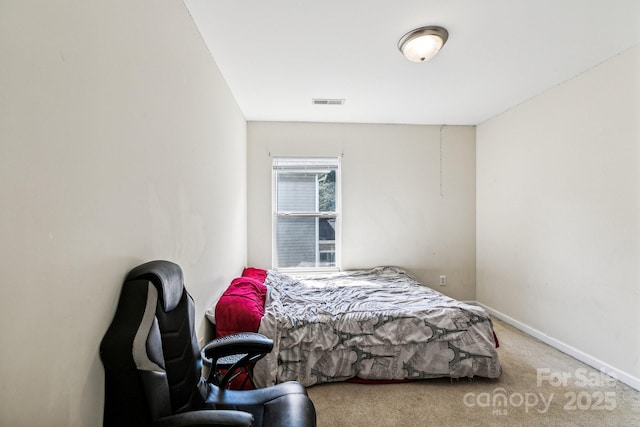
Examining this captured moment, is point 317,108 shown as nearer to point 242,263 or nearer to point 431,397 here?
point 242,263

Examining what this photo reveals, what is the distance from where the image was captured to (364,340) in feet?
7.22

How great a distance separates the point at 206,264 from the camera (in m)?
1.98

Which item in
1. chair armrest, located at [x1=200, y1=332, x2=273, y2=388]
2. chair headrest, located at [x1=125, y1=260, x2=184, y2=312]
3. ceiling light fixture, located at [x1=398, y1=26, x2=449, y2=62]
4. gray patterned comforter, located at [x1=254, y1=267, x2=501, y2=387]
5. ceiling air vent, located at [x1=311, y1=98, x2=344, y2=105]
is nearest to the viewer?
chair headrest, located at [x1=125, y1=260, x2=184, y2=312]

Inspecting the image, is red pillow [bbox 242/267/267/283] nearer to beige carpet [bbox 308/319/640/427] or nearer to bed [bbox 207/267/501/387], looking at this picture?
bed [bbox 207/267/501/387]

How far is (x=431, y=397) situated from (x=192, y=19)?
10.0 feet

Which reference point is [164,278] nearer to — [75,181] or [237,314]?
[75,181]

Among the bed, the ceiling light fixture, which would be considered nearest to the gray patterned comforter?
the bed

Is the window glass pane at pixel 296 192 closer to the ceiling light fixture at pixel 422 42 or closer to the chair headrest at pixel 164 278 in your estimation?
the ceiling light fixture at pixel 422 42

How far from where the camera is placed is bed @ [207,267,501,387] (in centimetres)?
209

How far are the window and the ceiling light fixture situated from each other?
1.89 meters

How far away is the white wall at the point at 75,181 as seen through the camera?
601 millimetres

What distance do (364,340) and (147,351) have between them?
172cm

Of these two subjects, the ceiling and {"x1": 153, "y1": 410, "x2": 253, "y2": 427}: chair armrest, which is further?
the ceiling

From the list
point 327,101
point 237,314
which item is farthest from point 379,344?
point 327,101
